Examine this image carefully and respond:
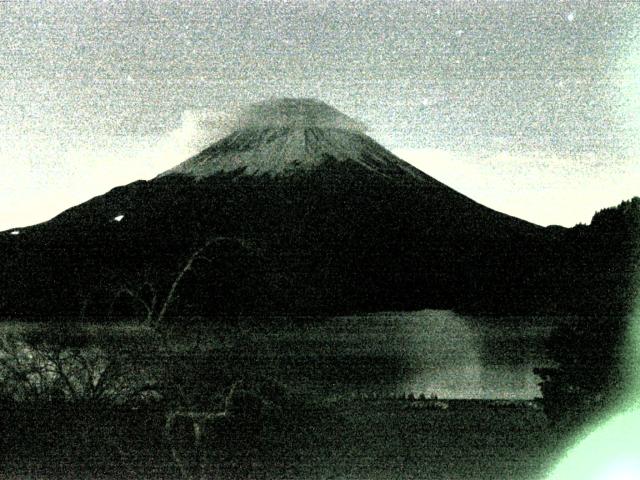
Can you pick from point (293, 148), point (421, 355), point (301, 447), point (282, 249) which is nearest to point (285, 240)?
point (282, 249)

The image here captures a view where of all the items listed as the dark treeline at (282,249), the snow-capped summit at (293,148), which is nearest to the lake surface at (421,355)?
the dark treeline at (282,249)

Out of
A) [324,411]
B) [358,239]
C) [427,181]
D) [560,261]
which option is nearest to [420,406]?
[324,411]

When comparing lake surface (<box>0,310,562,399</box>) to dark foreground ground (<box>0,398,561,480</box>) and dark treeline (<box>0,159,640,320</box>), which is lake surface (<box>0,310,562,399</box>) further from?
dark foreground ground (<box>0,398,561,480</box>)

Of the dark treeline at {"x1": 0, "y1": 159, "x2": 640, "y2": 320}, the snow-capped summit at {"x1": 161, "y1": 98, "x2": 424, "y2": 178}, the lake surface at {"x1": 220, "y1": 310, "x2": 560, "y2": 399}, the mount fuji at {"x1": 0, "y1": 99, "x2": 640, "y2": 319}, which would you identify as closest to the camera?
the lake surface at {"x1": 220, "y1": 310, "x2": 560, "y2": 399}

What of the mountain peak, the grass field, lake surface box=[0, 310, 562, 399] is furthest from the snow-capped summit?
the grass field

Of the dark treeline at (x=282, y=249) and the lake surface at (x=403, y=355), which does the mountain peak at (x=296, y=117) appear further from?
the lake surface at (x=403, y=355)
